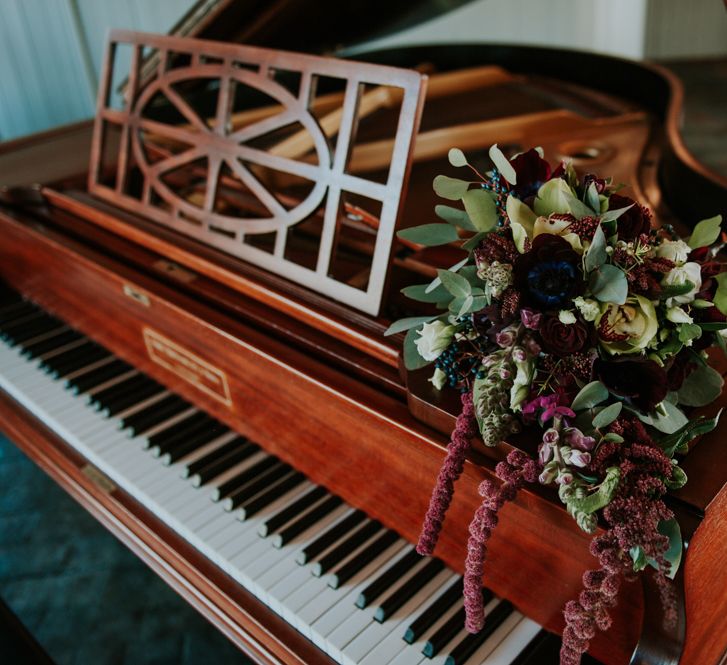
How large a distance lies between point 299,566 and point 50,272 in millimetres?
1473

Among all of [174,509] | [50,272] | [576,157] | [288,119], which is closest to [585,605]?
[174,509]

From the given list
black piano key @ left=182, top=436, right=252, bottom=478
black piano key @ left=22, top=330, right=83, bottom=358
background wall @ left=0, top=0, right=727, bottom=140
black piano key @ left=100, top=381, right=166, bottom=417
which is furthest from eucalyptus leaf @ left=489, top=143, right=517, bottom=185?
background wall @ left=0, top=0, right=727, bottom=140

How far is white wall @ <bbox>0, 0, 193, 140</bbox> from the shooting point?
560 cm

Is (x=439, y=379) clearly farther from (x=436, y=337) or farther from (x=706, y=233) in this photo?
(x=706, y=233)

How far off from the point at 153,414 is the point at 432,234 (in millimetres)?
1209

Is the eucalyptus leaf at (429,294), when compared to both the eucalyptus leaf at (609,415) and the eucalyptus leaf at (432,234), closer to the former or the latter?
the eucalyptus leaf at (432,234)

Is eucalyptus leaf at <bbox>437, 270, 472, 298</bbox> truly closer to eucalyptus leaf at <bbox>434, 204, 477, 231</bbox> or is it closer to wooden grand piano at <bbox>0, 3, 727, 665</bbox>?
eucalyptus leaf at <bbox>434, 204, 477, 231</bbox>

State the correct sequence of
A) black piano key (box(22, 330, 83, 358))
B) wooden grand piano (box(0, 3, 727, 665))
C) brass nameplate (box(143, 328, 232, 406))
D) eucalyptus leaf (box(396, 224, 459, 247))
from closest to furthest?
eucalyptus leaf (box(396, 224, 459, 247)), wooden grand piano (box(0, 3, 727, 665)), brass nameplate (box(143, 328, 232, 406)), black piano key (box(22, 330, 83, 358))

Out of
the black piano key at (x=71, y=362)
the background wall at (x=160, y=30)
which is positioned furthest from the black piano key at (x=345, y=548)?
the background wall at (x=160, y=30)

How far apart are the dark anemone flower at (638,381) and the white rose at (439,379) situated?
31cm

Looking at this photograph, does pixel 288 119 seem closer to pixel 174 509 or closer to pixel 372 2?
pixel 174 509

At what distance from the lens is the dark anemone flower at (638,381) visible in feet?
3.35

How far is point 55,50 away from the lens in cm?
582

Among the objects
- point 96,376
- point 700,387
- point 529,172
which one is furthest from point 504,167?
point 96,376
